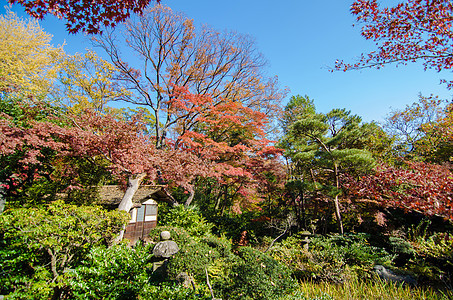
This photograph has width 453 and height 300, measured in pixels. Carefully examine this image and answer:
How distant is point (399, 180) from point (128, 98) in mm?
13270

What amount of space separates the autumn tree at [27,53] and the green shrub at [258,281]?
569 inches

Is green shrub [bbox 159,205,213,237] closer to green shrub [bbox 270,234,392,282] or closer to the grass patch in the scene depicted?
green shrub [bbox 270,234,392,282]

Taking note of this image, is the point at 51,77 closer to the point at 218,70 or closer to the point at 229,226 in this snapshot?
the point at 218,70

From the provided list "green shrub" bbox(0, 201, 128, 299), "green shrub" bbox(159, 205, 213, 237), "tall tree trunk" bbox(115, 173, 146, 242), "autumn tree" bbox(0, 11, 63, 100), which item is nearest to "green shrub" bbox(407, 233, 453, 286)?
"green shrub" bbox(159, 205, 213, 237)

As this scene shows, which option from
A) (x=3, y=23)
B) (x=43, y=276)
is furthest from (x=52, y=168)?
(x=3, y=23)

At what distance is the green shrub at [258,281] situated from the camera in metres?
2.86

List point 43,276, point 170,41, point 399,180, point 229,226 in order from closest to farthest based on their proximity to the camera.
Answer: point 43,276, point 399,180, point 229,226, point 170,41

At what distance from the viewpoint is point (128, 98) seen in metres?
12.0

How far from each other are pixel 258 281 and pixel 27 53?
18.9 metres

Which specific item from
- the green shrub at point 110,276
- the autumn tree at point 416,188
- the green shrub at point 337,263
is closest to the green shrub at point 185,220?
the green shrub at point 337,263

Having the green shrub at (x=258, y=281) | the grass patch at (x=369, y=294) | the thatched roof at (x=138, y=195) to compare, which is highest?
the thatched roof at (x=138, y=195)

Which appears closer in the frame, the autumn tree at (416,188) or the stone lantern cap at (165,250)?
the autumn tree at (416,188)

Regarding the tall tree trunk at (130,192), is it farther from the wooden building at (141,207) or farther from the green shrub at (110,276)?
the wooden building at (141,207)

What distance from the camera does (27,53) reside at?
42.4ft
